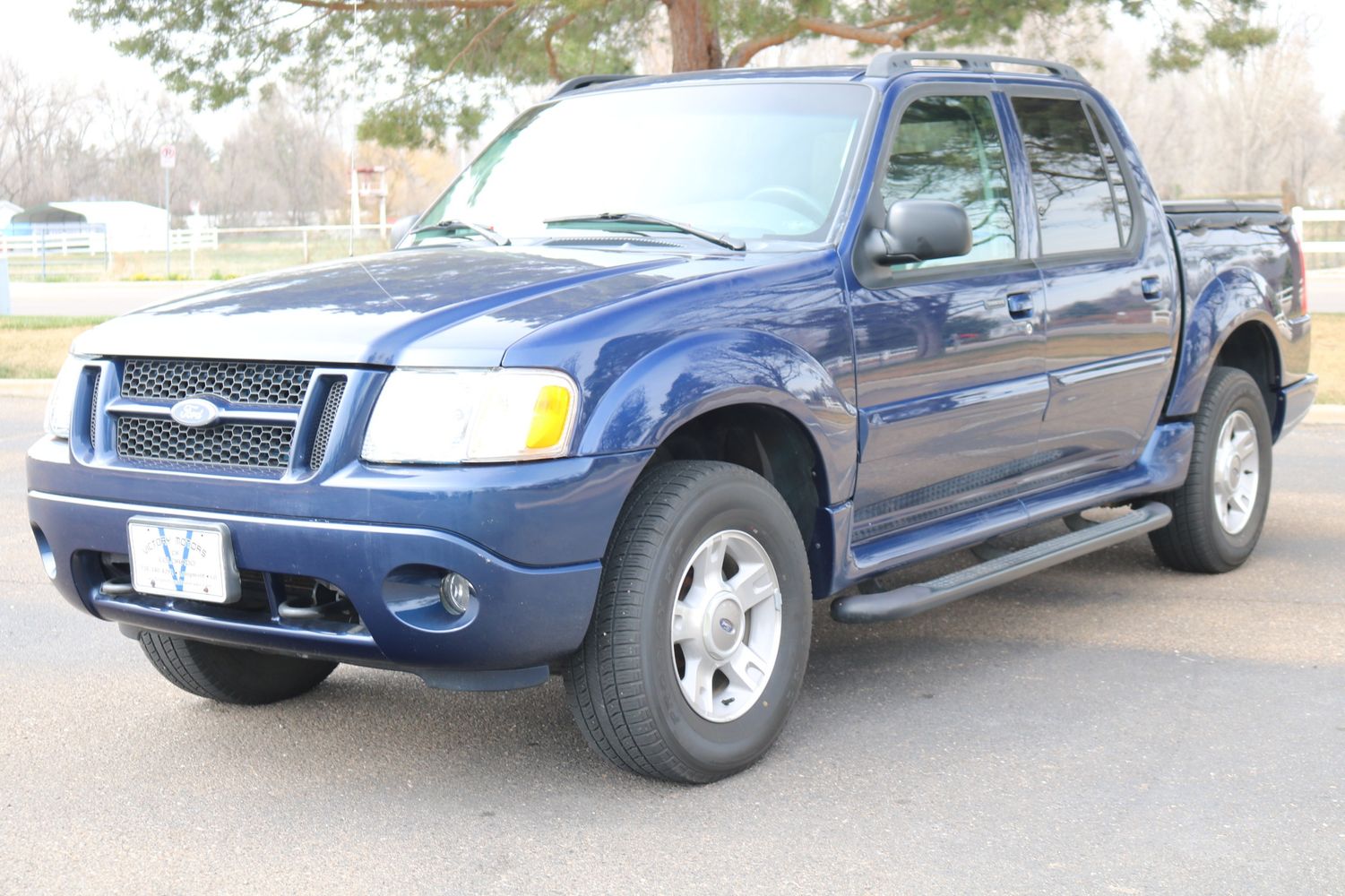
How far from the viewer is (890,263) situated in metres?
4.69

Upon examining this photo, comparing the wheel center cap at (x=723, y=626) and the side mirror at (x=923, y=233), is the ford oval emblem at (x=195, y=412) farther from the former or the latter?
the side mirror at (x=923, y=233)

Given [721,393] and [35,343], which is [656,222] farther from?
[35,343]

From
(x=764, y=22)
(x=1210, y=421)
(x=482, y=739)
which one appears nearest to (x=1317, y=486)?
(x=1210, y=421)

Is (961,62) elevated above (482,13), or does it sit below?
below

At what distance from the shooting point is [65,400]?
168 inches

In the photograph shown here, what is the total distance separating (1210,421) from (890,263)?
7.21 feet

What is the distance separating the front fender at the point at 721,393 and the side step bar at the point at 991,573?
1.08ft

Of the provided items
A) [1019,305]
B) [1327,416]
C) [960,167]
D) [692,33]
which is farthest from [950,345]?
[692,33]

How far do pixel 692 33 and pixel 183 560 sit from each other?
12454 millimetres

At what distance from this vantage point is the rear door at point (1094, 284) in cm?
539

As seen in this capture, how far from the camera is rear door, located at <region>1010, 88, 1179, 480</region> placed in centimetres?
539

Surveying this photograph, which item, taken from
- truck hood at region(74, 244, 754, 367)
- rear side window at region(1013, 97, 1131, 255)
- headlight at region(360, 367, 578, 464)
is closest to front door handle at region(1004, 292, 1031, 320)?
rear side window at region(1013, 97, 1131, 255)

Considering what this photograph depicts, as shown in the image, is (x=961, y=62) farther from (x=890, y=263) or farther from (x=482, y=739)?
(x=482, y=739)

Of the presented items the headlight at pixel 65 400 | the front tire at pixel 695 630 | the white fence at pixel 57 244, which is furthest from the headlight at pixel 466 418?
the white fence at pixel 57 244
